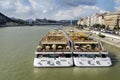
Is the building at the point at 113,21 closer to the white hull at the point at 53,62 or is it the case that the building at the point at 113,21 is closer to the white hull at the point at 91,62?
the white hull at the point at 91,62

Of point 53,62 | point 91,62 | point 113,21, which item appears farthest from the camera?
point 113,21

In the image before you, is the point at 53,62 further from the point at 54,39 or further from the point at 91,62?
the point at 54,39

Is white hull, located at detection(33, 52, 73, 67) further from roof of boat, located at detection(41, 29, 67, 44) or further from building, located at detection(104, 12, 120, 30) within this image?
building, located at detection(104, 12, 120, 30)

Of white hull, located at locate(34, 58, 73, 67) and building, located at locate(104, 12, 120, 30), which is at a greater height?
building, located at locate(104, 12, 120, 30)

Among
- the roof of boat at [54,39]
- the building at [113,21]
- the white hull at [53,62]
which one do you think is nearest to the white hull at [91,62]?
the white hull at [53,62]

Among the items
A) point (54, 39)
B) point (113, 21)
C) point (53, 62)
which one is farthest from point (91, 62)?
point (113, 21)

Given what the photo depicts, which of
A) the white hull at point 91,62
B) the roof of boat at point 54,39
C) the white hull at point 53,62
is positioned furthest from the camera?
the roof of boat at point 54,39

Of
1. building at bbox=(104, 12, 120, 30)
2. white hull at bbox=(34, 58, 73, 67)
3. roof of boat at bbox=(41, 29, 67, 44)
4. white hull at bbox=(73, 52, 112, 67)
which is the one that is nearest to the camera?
white hull at bbox=(34, 58, 73, 67)

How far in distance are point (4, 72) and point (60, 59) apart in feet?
21.5

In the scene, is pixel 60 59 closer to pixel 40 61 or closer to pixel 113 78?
pixel 40 61

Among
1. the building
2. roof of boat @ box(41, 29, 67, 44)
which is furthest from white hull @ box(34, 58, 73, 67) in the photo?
the building

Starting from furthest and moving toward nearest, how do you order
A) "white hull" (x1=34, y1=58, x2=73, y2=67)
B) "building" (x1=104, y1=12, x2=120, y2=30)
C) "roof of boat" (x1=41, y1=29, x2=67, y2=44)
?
"building" (x1=104, y1=12, x2=120, y2=30)
"roof of boat" (x1=41, y1=29, x2=67, y2=44)
"white hull" (x1=34, y1=58, x2=73, y2=67)

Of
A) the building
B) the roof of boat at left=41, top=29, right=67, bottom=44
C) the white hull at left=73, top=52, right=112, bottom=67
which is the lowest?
the white hull at left=73, top=52, right=112, bottom=67

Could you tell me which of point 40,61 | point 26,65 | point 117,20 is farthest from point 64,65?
point 117,20
